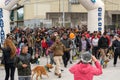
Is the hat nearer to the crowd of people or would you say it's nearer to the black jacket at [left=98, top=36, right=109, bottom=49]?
the crowd of people

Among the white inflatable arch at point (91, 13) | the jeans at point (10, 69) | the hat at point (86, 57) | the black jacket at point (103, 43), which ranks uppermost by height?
the white inflatable arch at point (91, 13)

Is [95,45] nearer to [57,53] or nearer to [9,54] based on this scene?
[57,53]

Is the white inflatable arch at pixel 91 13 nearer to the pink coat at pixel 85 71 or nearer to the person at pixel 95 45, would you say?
the person at pixel 95 45

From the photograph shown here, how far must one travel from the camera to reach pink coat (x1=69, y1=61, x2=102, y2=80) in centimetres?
697

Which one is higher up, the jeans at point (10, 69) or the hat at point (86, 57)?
the hat at point (86, 57)

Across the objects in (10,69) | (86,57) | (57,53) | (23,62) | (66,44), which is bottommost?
(10,69)

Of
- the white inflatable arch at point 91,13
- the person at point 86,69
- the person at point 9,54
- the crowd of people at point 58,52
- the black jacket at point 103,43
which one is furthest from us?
the white inflatable arch at point 91,13

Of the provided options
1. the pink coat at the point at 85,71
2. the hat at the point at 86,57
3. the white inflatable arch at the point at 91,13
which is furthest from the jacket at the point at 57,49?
the hat at the point at 86,57

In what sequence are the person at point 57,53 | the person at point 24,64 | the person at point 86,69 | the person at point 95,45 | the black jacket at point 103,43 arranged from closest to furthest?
the person at point 86,69 → the person at point 24,64 → the person at point 57,53 → the black jacket at point 103,43 → the person at point 95,45

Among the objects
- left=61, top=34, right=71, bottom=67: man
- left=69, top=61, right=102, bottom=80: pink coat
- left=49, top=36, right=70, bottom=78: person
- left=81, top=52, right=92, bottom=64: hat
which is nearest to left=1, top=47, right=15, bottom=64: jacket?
left=49, top=36, right=70, bottom=78: person

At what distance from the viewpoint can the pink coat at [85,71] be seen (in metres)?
6.97

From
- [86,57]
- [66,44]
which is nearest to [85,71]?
[86,57]

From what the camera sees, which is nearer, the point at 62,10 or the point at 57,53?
the point at 57,53

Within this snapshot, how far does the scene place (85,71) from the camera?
276 inches
